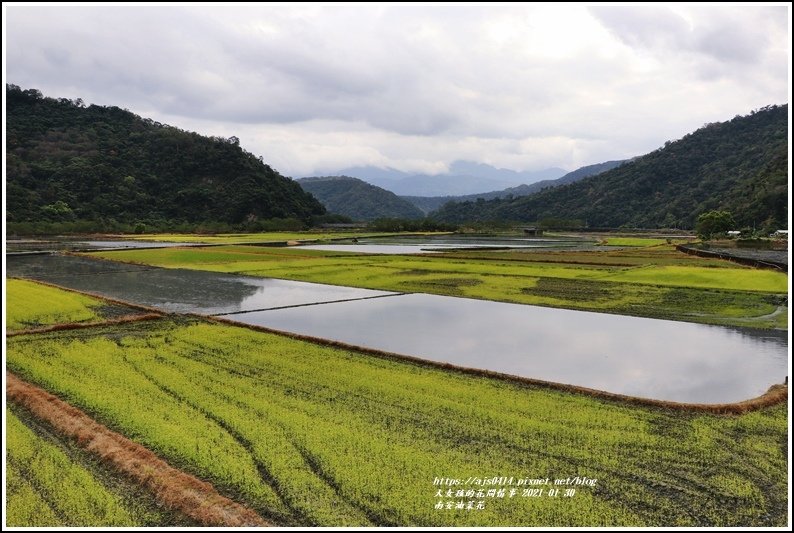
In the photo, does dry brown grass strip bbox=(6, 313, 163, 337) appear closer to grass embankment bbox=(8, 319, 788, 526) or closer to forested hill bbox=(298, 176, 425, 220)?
grass embankment bbox=(8, 319, 788, 526)

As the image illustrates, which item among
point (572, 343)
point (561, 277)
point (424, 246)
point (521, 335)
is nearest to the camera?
point (572, 343)

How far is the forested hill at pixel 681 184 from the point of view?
9100 cm

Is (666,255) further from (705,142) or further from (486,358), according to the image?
(705,142)

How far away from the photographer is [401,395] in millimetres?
9328

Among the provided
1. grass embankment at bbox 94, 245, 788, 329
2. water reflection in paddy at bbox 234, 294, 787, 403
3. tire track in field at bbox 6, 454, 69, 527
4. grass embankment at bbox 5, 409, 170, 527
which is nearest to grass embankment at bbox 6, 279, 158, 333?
water reflection in paddy at bbox 234, 294, 787, 403

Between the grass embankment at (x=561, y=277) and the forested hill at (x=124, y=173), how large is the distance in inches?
1802

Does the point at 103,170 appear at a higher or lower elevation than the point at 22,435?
higher

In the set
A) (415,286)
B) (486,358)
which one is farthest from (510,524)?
(415,286)

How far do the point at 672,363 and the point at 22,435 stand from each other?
12813 mm

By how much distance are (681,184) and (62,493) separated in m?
A: 125

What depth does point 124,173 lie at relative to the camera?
89.2 m

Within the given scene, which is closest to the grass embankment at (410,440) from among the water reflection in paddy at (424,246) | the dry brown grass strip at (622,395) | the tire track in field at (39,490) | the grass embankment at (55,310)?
the dry brown grass strip at (622,395)

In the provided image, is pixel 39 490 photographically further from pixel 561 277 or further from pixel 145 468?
pixel 561 277

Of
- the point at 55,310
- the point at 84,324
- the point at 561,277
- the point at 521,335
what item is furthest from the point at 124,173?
the point at 521,335
